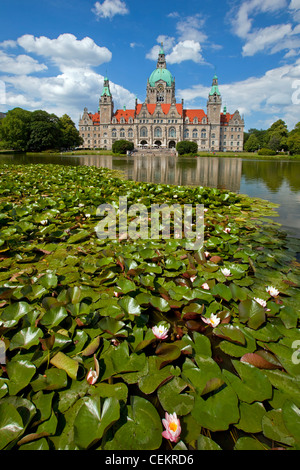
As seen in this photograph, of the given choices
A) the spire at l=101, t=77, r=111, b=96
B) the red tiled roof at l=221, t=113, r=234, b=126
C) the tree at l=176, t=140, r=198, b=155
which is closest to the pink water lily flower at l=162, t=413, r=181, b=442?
the tree at l=176, t=140, r=198, b=155

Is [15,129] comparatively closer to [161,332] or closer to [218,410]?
[161,332]

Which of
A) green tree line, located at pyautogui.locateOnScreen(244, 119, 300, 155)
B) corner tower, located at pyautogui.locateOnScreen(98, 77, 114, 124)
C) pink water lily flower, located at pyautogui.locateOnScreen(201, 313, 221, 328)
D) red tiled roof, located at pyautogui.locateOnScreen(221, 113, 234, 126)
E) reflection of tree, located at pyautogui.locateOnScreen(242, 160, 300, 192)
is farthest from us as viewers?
red tiled roof, located at pyautogui.locateOnScreen(221, 113, 234, 126)

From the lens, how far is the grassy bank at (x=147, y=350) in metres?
0.93

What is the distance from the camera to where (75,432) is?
87cm

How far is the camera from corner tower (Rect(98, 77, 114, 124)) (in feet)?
218

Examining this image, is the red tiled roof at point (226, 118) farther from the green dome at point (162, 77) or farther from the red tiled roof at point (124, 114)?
the red tiled roof at point (124, 114)

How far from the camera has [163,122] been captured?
62.1m

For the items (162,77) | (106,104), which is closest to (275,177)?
(106,104)

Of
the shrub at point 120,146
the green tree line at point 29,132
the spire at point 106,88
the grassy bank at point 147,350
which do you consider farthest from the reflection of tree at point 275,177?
the spire at point 106,88

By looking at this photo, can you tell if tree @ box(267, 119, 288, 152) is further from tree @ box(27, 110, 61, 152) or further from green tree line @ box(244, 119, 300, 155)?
tree @ box(27, 110, 61, 152)

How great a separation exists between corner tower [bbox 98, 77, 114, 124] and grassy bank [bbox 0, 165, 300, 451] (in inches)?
2881

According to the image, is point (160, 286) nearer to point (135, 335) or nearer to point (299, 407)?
point (135, 335)

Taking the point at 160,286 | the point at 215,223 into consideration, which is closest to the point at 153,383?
the point at 160,286
